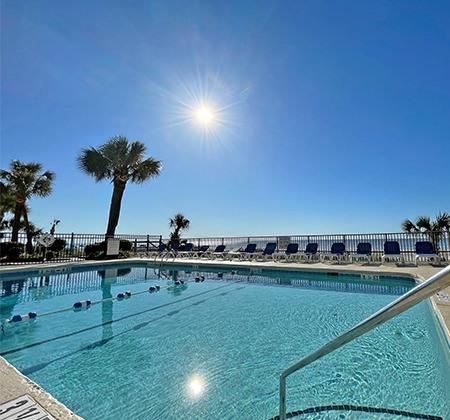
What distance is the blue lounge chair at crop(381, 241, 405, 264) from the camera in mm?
9836

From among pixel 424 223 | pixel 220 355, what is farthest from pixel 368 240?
pixel 220 355

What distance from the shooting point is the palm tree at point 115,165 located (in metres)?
14.5

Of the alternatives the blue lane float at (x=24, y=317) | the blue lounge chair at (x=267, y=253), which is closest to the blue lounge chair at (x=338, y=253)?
the blue lounge chair at (x=267, y=253)

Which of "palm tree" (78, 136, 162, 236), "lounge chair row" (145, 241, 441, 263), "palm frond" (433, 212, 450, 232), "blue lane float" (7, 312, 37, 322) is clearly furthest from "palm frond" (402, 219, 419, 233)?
"blue lane float" (7, 312, 37, 322)

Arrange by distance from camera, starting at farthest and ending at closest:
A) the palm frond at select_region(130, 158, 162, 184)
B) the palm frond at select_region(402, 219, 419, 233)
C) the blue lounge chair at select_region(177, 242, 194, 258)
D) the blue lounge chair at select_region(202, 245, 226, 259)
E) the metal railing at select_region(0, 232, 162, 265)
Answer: the palm frond at select_region(130, 158, 162, 184)
the blue lounge chair at select_region(177, 242, 194, 258)
the palm frond at select_region(402, 219, 419, 233)
the blue lounge chair at select_region(202, 245, 226, 259)
the metal railing at select_region(0, 232, 162, 265)

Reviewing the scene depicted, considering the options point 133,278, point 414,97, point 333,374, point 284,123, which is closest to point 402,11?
point 414,97

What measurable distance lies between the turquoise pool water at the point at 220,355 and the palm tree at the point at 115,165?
8.35 metres

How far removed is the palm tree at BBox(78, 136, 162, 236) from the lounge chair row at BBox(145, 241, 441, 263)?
11.6 ft

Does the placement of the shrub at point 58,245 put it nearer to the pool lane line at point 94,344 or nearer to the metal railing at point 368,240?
the metal railing at point 368,240

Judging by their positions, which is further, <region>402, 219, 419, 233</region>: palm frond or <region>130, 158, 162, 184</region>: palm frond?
<region>130, 158, 162, 184</region>: palm frond

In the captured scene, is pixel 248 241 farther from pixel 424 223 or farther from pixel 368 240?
pixel 424 223

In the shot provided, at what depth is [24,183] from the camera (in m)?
13.5

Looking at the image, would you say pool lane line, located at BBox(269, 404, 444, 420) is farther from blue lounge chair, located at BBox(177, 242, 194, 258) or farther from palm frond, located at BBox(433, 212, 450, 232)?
palm frond, located at BBox(433, 212, 450, 232)

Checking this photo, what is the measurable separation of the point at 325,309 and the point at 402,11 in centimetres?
649
